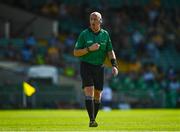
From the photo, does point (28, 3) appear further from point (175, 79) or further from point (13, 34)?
point (175, 79)

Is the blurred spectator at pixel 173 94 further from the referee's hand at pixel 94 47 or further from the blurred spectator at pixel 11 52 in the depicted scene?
the referee's hand at pixel 94 47

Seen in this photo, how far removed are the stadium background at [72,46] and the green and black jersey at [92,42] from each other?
740 inches

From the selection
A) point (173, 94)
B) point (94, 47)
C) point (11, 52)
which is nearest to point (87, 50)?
point (94, 47)

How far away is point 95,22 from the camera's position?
1922 centimetres

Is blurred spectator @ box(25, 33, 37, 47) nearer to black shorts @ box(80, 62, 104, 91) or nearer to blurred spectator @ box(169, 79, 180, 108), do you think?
blurred spectator @ box(169, 79, 180, 108)

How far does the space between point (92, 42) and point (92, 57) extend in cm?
38

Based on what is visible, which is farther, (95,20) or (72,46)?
(72,46)

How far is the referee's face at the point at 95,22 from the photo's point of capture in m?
19.1

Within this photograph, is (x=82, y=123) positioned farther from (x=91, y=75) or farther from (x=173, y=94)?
(x=173, y=94)

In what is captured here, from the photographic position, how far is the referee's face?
62.6ft

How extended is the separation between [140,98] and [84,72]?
2186 centimetres

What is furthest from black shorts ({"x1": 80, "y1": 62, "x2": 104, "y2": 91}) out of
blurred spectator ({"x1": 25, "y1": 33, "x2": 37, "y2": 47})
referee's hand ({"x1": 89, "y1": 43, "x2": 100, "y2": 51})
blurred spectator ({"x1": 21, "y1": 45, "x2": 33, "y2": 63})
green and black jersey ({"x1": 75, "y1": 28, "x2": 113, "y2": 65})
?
blurred spectator ({"x1": 25, "y1": 33, "x2": 37, "y2": 47})

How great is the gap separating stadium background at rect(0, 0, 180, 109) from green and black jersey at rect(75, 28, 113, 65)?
18803 mm

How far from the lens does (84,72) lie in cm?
1945
